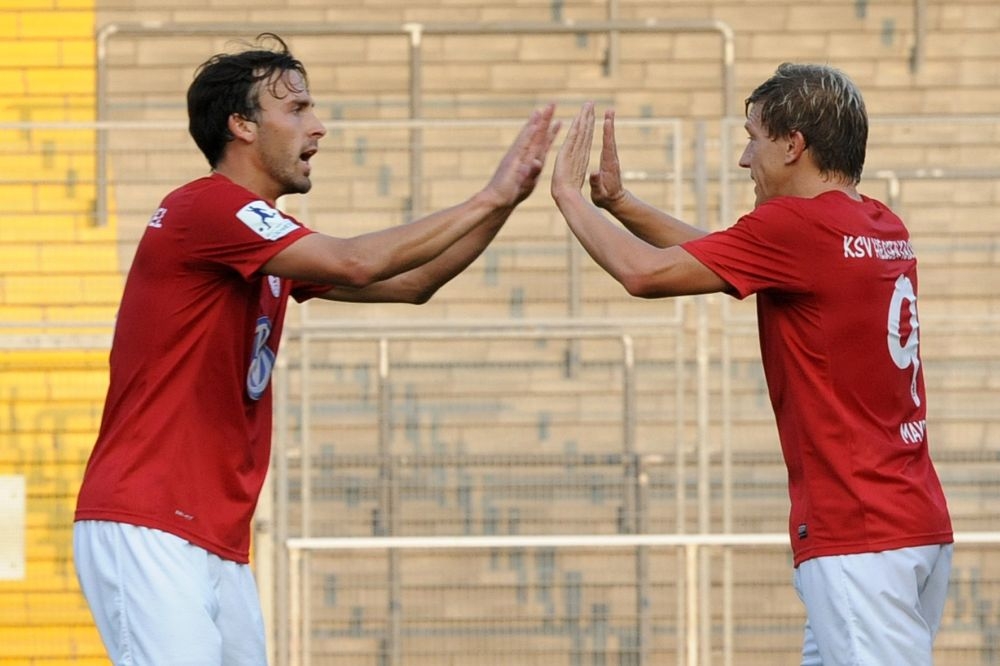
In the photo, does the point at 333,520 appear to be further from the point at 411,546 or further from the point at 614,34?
the point at 614,34

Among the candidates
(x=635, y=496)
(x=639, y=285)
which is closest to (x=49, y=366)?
(x=635, y=496)

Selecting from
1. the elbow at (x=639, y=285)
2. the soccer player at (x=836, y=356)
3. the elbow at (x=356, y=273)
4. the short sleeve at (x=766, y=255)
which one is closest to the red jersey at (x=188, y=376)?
the elbow at (x=356, y=273)

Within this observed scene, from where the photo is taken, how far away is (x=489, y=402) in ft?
27.5

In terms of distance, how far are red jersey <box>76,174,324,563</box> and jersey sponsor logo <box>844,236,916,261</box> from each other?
1.30m

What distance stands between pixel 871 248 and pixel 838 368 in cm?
30

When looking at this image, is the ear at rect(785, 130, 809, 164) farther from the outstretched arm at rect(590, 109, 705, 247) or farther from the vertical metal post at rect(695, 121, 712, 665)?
the vertical metal post at rect(695, 121, 712, 665)

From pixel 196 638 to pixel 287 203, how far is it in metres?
4.30

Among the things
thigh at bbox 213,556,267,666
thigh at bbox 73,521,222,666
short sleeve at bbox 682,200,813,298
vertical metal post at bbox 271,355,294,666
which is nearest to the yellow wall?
vertical metal post at bbox 271,355,294,666

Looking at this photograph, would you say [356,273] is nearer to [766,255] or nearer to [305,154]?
[305,154]

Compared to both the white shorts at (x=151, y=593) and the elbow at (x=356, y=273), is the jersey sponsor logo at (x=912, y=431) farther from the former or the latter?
the white shorts at (x=151, y=593)

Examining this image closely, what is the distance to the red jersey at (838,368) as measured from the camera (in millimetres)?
4125

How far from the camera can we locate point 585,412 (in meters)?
8.41

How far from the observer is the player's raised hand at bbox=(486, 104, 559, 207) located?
434 centimetres

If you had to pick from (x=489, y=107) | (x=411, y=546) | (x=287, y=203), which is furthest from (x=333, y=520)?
(x=489, y=107)
